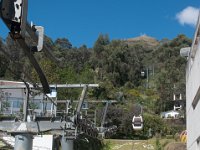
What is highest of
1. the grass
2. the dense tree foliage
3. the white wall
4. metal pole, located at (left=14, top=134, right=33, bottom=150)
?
the dense tree foliage

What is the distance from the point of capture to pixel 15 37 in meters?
6.92

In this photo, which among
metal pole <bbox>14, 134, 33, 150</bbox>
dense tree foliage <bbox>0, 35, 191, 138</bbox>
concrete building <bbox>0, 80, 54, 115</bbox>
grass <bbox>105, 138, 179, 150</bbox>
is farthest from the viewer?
dense tree foliage <bbox>0, 35, 191, 138</bbox>

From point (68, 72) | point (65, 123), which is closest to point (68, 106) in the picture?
point (65, 123)

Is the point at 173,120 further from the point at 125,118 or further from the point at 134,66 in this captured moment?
the point at 134,66

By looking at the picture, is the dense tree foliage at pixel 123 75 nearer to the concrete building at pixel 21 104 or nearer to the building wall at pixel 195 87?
the concrete building at pixel 21 104

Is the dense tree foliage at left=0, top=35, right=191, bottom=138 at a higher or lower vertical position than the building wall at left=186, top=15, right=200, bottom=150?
higher

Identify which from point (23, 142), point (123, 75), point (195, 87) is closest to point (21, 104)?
point (23, 142)

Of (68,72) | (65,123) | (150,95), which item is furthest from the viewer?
(150,95)

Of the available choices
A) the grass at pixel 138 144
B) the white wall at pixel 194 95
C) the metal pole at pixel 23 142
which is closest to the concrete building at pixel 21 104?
the metal pole at pixel 23 142

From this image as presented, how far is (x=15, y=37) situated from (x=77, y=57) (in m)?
81.1

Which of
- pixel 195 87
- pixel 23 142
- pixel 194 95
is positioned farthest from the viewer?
pixel 23 142

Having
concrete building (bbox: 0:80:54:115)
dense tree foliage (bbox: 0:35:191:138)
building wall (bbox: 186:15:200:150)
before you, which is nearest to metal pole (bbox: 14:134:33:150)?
concrete building (bbox: 0:80:54:115)

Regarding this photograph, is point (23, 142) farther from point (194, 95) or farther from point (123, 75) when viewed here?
point (123, 75)

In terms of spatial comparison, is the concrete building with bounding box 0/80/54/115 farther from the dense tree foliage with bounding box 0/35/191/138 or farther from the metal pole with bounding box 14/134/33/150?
the dense tree foliage with bounding box 0/35/191/138
